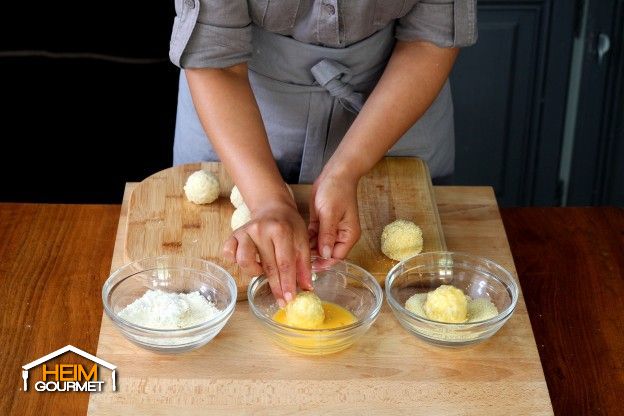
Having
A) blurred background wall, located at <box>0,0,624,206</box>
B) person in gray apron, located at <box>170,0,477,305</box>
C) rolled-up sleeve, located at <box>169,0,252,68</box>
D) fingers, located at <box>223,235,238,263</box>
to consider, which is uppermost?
rolled-up sleeve, located at <box>169,0,252,68</box>

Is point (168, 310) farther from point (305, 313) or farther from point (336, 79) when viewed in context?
point (336, 79)

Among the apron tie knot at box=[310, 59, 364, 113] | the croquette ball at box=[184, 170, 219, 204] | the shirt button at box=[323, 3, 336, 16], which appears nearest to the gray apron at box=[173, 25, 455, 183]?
the apron tie knot at box=[310, 59, 364, 113]

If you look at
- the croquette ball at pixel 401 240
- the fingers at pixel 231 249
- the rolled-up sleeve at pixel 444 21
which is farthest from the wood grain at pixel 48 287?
the rolled-up sleeve at pixel 444 21

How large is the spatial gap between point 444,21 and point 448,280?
469 mm

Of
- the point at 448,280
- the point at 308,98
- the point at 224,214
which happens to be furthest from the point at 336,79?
the point at 448,280

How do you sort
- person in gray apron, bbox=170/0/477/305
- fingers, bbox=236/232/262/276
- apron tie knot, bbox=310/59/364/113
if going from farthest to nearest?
apron tie knot, bbox=310/59/364/113 → person in gray apron, bbox=170/0/477/305 → fingers, bbox=236/232/262/276

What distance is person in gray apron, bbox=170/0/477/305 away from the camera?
137 centimetres

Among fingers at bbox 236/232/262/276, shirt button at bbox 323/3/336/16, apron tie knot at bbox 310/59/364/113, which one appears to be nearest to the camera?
fingers at bbox 236/232/262/276

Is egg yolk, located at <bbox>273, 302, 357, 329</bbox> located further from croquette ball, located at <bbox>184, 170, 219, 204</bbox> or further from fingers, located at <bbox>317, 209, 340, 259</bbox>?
croquette ball, located at <bbox>184, 170, 219, 204</bbox>

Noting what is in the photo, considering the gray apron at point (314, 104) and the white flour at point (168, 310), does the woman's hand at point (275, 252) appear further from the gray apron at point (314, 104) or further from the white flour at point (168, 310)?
the gray apron at point (314, 104)

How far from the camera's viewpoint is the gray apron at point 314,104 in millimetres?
1617

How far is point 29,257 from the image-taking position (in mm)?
1561

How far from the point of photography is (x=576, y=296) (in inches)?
59.1

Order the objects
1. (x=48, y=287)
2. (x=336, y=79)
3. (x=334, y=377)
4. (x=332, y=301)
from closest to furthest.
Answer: (x=334, y=377), (x=332, y=301), (x=48, y=287), (x=336, y=79)
